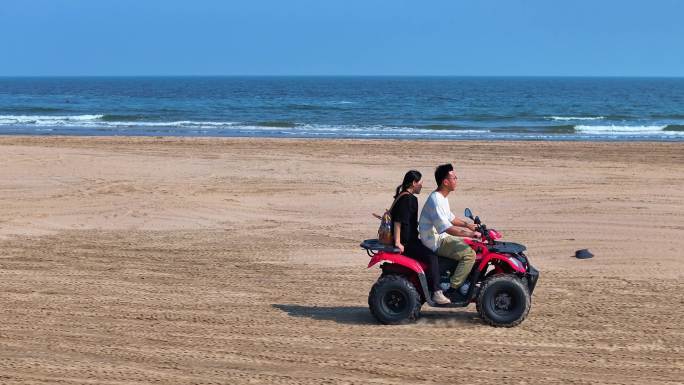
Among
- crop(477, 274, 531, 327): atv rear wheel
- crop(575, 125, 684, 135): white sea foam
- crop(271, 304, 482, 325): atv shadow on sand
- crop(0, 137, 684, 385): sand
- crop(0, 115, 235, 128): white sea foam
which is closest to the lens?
crop(0, 137, 684, 385): sand

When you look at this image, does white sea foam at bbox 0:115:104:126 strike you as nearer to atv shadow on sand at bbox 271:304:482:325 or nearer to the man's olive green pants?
atv shadow on sand at bbox 271:304:482:325

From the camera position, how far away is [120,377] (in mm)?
6895

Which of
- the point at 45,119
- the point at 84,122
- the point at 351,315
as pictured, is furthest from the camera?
the point at 45,119

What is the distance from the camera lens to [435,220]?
8047 mm

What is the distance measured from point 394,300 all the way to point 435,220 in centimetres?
90

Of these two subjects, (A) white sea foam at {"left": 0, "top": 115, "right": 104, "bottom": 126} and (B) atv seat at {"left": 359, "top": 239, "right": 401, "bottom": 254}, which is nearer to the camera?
(B) atv seat at {"left": 359, "top": 239, "right": 401, "bottom": 254}

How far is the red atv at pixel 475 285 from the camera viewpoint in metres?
8.26

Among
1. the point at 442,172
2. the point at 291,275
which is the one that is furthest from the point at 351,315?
the point at 291,275

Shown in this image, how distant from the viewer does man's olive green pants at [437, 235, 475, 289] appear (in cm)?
814

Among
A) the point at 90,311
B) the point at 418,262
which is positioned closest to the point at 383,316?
the point at 418,262

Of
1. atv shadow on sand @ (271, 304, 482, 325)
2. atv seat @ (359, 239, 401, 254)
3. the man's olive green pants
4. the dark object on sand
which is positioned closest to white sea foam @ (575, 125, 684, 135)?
the dark object on sand

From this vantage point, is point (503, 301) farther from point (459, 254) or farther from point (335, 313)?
point (335, 313)

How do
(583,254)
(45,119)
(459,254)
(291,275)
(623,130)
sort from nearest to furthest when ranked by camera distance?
(459,254) → (291,275) → (583,254) → (623,130) → (45,119)

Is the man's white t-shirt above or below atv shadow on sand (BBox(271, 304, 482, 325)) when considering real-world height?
above
